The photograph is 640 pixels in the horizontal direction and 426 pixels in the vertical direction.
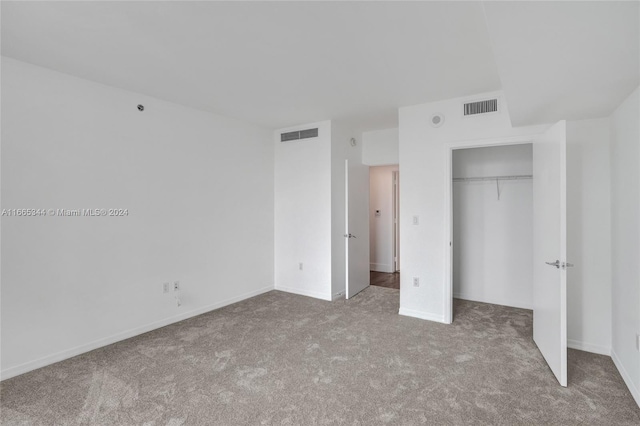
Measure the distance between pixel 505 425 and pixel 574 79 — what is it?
7.31 ft

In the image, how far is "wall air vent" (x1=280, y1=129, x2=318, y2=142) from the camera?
180 inches

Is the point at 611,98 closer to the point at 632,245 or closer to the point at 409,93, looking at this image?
the point at 632,245

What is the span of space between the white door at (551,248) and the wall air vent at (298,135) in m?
2.78

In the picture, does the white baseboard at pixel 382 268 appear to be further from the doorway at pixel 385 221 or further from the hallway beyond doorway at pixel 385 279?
the hallway beyond doorway at pixel 385 279

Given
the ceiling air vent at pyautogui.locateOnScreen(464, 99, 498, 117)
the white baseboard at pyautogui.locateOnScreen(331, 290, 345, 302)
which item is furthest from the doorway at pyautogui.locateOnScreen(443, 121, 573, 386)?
the white baseboard at pyautogui.locateOnScreen(331, 290, 345, 302)

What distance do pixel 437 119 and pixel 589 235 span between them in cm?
189

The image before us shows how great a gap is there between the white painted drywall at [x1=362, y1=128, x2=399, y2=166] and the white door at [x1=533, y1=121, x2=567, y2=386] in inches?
86.0

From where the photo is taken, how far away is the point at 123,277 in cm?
318

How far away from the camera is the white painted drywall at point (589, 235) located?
2.78 m

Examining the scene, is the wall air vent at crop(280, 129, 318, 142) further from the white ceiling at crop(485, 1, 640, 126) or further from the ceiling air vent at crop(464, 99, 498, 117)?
the white ceiling at crop(485, 1, 640, 126)

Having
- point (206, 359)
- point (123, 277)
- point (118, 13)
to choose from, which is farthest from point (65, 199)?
point (206, 359)

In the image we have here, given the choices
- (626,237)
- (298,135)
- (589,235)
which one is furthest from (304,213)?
(626,237)

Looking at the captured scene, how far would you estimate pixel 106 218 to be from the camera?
3.06 meters

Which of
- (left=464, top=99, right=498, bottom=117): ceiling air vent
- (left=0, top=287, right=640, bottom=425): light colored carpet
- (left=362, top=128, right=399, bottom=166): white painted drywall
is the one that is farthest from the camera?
(left=362, top=128, right=399, bottom=166): white painted drywall
